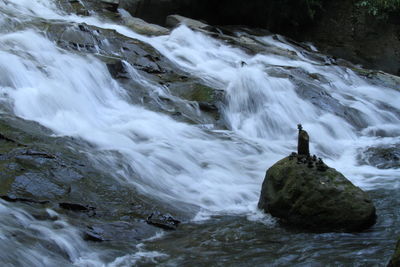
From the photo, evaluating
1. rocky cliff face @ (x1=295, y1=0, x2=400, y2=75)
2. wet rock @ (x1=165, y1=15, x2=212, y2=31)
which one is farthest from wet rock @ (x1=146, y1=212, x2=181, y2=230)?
rocky cliff face @ (x1=295, y1=0, x2=400, y2=75)

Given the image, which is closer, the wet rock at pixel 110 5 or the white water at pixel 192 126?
the white water at pixel 192 126

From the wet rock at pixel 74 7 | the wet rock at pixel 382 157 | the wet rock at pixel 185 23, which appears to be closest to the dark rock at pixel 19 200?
the wet rock at pixel 382 157

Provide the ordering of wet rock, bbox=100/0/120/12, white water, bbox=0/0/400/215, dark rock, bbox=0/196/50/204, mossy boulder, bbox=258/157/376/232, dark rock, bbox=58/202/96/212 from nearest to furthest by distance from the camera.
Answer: dark rock, bbox=0/196/50/204 → dark rock, bbox=58/202/96/212 → mossy boulder, bbox=258/157/376/232 → white water, bbox=0/0/400/215 → wet rock, bbox=100/0/120/12

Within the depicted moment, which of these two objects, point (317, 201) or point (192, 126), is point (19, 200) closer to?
point (317, 201)

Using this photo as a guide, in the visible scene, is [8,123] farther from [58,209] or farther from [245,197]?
Result: [245,197]

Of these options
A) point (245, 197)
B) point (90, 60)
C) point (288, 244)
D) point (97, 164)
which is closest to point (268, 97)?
point (90, 60)

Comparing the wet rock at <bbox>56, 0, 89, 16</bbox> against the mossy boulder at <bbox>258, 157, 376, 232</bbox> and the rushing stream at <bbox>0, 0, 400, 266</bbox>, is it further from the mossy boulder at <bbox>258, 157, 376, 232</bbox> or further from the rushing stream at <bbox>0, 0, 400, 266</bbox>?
the mossy boulder at <bbox>258, 157, 376, 232</bbox>

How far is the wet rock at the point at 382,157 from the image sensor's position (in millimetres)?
8030

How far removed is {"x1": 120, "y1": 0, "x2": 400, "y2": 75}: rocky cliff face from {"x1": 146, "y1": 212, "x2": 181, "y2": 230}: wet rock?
11.7m

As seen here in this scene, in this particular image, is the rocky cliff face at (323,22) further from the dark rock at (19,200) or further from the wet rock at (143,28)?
the dark rock at (19,200)

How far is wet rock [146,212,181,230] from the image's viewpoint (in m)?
5.20

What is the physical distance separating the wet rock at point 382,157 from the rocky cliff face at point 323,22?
28.5ft

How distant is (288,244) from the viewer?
16.2ft

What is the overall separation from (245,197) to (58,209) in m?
2.35
